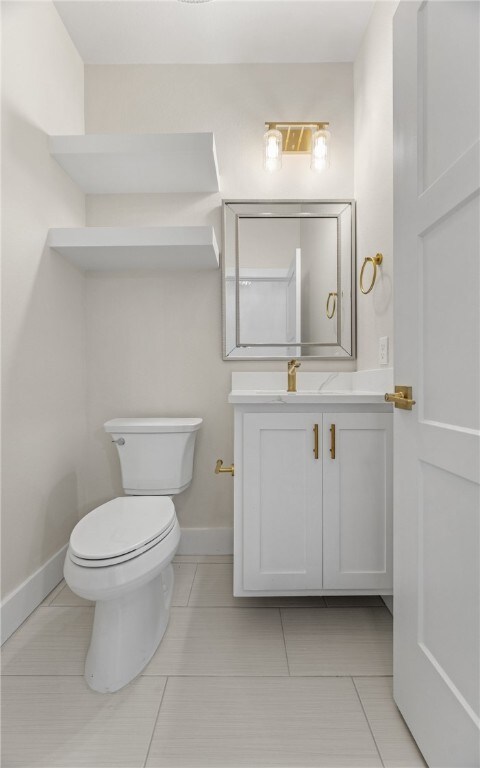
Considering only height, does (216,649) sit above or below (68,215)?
below

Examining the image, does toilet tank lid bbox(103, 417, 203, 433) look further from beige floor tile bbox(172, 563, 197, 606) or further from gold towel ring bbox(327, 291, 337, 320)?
gold towel ring bbox(327, 291, 337, 320)

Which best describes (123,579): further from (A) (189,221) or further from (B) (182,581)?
(A) (189,221)

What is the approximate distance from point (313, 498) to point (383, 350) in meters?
0.68

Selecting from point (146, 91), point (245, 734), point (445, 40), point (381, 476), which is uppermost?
point (146, 91)

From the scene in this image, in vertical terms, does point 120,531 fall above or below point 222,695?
above

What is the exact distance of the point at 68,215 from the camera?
1966 mm

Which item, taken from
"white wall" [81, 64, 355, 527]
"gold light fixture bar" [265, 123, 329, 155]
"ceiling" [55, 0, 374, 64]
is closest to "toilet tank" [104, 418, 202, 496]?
"white wall" [81, 64, 355, 527]

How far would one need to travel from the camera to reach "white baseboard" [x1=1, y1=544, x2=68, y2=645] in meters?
1.46

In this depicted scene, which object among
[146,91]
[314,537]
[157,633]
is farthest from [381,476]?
[146,91]

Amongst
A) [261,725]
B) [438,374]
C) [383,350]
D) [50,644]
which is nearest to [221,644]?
[261,725]

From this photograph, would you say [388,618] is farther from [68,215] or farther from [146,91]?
[146,91]

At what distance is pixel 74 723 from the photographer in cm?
112

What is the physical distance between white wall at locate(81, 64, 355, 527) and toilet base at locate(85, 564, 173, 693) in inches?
31.9

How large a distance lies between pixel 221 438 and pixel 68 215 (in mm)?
1299
